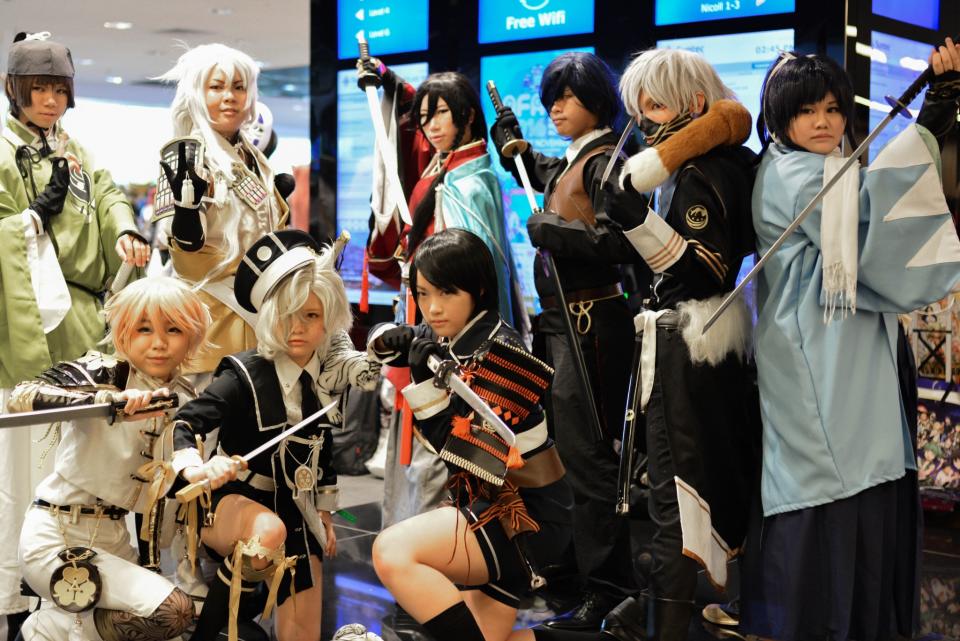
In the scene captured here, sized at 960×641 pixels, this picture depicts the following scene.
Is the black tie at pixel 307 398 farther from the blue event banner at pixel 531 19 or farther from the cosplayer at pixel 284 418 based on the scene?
the blue event banner at pixel 531 19

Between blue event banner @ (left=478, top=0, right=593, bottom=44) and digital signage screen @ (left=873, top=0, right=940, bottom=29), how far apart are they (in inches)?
44.0

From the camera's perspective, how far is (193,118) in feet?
10.3

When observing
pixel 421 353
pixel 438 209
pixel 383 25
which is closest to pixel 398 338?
pixel 421 353

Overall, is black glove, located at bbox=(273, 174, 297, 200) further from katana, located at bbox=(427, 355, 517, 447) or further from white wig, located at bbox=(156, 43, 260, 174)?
→ katana, located at bbox=(427, 355, 517, 447)

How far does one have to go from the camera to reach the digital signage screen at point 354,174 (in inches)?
200

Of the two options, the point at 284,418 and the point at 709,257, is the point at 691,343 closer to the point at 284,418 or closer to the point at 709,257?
the point at 709,257

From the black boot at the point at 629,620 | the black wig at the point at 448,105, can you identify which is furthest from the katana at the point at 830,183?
the black wig at the point at 448,105

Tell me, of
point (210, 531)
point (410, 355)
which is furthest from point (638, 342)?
point (210, 531)

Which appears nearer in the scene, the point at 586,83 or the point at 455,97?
the point at 586,83

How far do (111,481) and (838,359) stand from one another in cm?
165

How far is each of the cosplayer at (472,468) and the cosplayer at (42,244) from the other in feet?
3.43

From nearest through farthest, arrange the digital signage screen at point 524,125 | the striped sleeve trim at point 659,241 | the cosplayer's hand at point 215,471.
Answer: the cosplayer's hand at point 215,471 < the striped sleeve trim at point 659,241 < the digital signage screen at point 524,125

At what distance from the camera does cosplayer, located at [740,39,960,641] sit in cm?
246

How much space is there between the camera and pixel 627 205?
2.62 meters
